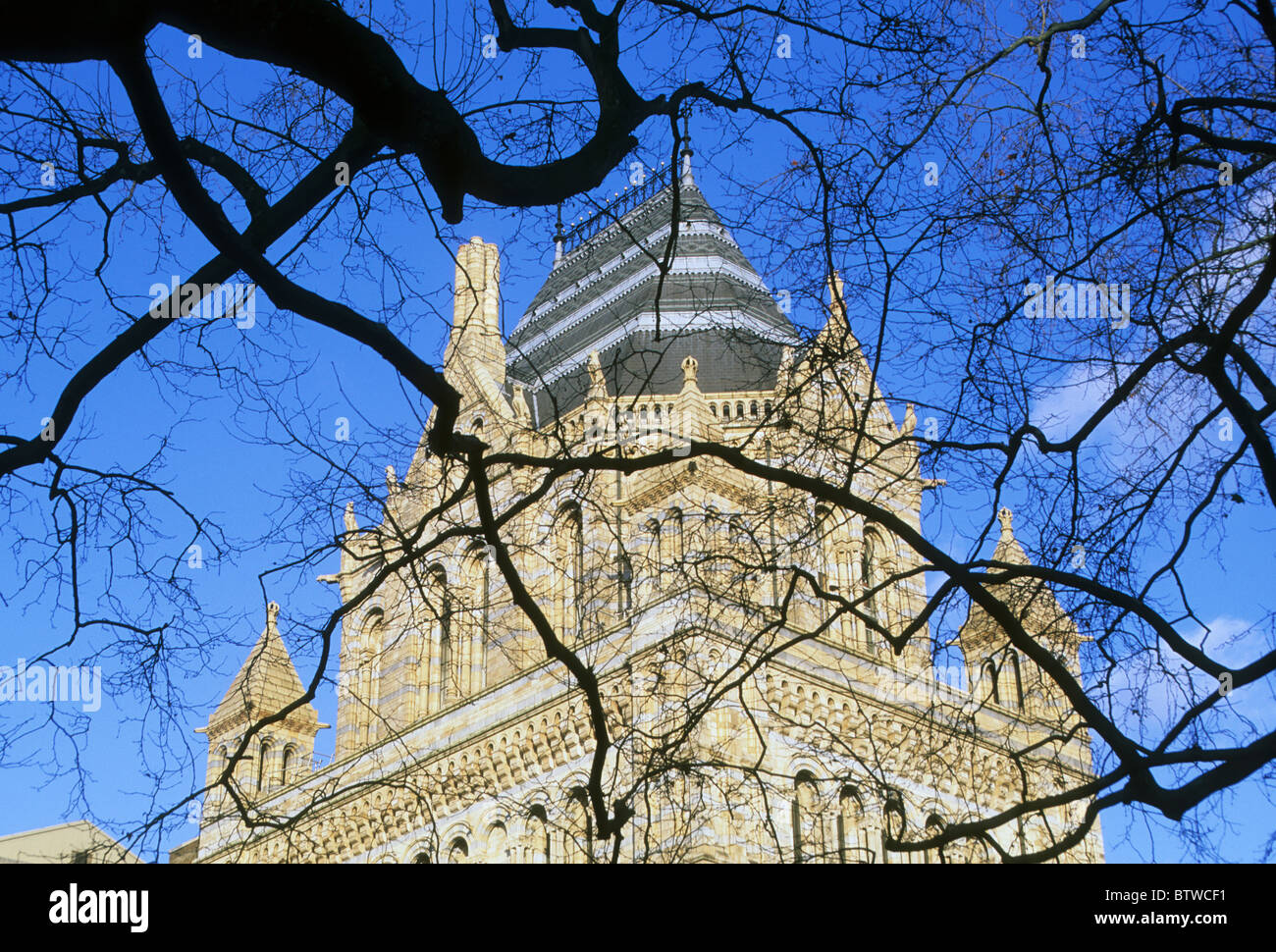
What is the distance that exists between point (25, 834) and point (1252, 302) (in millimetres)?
42641

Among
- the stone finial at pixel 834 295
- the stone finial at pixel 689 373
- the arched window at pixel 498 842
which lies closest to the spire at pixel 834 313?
the stone finial at pixel 834 295

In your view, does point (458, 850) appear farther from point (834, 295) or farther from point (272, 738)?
point (834, 295)

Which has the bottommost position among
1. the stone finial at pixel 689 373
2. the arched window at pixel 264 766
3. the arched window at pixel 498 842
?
the arched window at pixel 498 842

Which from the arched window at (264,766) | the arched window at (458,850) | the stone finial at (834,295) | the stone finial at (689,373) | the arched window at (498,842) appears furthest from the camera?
the arched window at (264,766)

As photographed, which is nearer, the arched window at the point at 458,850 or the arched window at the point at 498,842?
the arched window at the point at 498,842

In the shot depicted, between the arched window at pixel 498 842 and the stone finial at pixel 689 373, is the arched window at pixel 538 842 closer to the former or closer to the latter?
the arched window at pixel 498 842

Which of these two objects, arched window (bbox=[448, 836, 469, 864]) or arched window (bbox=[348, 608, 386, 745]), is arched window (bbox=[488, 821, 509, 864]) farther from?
arched window (bbox=[348, 608, 386, 745])

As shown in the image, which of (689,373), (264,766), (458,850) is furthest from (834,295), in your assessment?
(264,766)

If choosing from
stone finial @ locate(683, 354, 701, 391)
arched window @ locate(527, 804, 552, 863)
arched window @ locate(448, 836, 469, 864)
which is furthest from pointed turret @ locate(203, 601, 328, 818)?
stone finial @ locate(683, 354, 701, 391)

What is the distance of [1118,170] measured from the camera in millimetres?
10344
